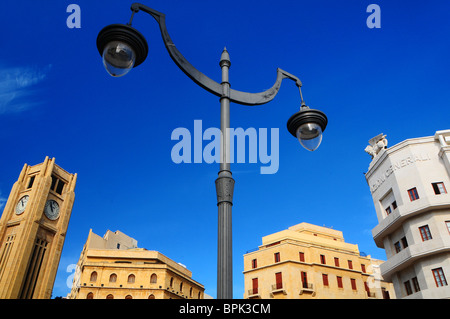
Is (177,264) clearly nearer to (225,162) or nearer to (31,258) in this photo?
(31,258)

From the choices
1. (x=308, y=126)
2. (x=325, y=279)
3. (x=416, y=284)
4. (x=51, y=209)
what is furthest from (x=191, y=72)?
(x=51, y=209)

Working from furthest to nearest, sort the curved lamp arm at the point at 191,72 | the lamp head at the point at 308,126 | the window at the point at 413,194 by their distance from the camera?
the window at the point at 413,194
the lamp head at the point at 308,126
the curved lamp arm at the point at 191,72

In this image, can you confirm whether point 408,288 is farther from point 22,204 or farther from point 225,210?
point 22,204

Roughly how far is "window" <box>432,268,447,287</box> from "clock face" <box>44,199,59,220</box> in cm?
6022

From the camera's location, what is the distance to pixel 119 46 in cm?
498

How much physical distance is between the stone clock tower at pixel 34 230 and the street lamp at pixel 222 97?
2315 inches

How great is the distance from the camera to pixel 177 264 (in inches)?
2140

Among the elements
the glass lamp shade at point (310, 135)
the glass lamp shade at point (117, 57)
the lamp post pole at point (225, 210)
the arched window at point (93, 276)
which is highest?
the arched window at point (93, 276)

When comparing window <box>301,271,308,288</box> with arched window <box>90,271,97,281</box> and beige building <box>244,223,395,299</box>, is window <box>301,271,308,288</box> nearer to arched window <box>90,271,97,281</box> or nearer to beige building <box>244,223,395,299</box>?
beige building <box>244,223,395,299</box>

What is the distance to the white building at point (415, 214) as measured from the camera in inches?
909

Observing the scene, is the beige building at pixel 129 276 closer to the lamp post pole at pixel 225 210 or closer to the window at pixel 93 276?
the window at pixel 93 276

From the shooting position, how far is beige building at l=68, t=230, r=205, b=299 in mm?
45594

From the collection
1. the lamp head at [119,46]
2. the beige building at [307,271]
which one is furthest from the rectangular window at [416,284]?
the lamp head at [119,46]

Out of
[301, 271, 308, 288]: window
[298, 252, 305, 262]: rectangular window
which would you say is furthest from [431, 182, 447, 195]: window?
[298, 252, 305, 262]: rectangular window
